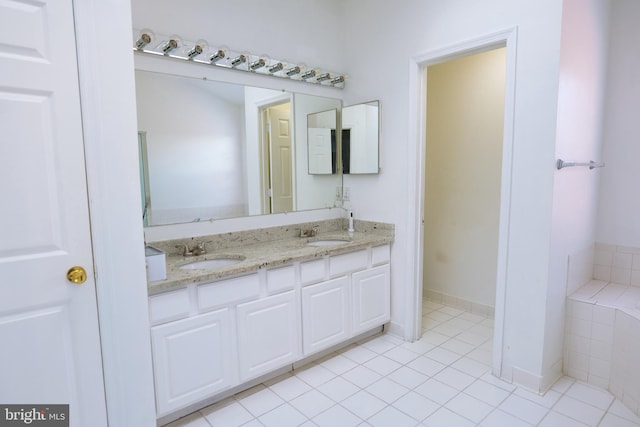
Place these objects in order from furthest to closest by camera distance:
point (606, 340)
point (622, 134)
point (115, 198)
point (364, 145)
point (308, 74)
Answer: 1. point (364, 145)
2. point (308, 74)
3. point (622, 134)
4. point (606, 340)
5. point (115, 198)

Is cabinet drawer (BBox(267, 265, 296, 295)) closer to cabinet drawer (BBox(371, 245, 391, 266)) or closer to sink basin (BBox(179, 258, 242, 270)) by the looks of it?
sink basin (BBox(179, 258, 242, 270))

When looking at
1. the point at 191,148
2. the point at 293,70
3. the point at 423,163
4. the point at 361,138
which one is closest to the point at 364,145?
the point at 361,138

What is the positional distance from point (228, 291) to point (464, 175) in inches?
95.4

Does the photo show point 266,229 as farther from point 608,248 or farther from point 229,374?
point 608,248

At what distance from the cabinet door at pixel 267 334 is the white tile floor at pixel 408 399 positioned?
0.63 ft

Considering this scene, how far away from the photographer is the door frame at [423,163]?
84.7 inches

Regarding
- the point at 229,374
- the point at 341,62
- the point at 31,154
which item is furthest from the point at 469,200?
the point at 31,154

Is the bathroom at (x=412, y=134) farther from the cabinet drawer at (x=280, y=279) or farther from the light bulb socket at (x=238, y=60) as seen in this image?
the cabinet drawer at (x=280, y=279)

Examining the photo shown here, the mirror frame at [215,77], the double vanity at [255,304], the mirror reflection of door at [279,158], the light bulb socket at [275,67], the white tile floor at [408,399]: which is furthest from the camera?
the mirror reflection of door at [279,158]

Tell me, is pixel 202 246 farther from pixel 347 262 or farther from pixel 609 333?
pixel 609 333

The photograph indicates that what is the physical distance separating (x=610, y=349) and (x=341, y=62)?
110 inches

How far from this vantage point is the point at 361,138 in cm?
298

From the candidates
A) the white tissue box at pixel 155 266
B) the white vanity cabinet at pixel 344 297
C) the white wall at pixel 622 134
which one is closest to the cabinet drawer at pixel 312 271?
the white vanity cabinet at pixel 344 297

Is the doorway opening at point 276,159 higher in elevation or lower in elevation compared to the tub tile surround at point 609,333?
higher
